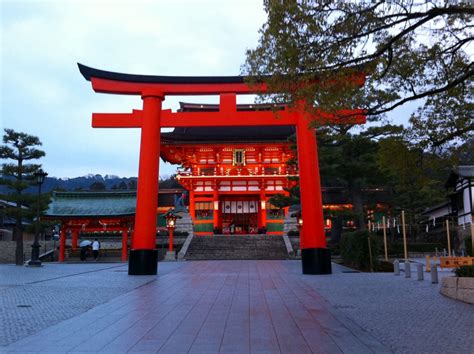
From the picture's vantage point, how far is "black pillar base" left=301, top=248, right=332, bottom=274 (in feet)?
49.2

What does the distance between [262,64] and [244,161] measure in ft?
90.2

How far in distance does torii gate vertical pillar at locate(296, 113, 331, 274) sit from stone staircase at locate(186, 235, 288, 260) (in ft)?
41.4

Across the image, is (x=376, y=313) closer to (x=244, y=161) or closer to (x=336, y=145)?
(x=336, y=145)

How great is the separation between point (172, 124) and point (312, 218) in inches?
244

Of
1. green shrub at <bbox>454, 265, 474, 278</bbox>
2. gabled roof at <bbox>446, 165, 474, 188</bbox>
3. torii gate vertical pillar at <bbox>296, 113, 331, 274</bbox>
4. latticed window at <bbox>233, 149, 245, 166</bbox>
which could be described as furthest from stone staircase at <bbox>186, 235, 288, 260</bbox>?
green shrub at <bbox>454, 265, 474, 278</bbox>

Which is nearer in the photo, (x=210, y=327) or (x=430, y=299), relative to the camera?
(x=210, y=327)

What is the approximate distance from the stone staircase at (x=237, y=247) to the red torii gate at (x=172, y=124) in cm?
1269

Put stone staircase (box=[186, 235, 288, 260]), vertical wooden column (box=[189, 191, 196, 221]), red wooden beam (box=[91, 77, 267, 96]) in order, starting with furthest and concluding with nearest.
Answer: vertical wooden column (box=[189, 191, 196, 221]) < stone staircase (box=[186, 235, 288, 260]) < red wooden beam (box=[91, 77, 267, 96])

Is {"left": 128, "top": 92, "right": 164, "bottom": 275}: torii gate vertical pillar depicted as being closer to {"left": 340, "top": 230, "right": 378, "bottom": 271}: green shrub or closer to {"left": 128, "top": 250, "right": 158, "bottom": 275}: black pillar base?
{"left": 128, "top": 250, "right": 158, "bottom": 275}: black pillar base

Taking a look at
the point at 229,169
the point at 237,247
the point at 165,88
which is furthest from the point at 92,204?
the point at 165,88

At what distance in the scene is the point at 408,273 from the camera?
1427 cm

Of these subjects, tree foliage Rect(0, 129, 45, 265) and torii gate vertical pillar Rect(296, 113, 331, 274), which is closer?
torii gate vertical pillar Rect(296, 113, 331, 274)

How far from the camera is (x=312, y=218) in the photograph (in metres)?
15.0

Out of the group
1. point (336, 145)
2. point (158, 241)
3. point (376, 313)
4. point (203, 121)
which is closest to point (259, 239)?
point (158, 241)
